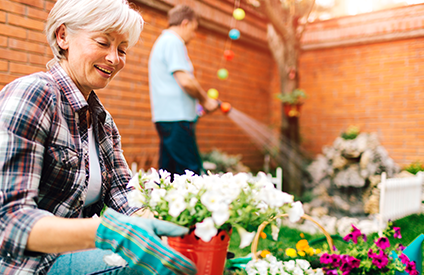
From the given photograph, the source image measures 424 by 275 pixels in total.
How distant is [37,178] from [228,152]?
461cm

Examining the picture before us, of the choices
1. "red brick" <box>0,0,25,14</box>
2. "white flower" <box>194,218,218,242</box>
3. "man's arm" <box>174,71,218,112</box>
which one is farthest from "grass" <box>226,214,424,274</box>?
"red brick" <box>0,0,25,14</box>

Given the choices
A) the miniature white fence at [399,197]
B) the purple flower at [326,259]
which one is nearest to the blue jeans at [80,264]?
the purple flower at [326,259]

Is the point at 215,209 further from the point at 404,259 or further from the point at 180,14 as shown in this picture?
the point at 180,14

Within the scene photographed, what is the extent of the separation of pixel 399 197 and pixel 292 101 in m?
1.77

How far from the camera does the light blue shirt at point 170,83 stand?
9.41 feet

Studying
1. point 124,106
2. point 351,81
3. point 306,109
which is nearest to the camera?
point 124,106

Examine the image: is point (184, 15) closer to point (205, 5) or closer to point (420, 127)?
point (205, 5)

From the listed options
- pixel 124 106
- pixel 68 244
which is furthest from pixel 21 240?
pixel 124 106

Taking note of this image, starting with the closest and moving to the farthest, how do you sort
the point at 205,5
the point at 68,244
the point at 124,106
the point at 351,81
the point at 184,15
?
the point at 68,244, the point at 184,15, the point at 124,106, the point at 205,5, the point at 351,81

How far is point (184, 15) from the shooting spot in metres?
2.94

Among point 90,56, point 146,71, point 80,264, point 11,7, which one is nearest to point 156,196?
point 80,264

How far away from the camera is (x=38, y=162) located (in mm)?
962

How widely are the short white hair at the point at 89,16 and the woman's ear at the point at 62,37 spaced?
Answer: 0.01m

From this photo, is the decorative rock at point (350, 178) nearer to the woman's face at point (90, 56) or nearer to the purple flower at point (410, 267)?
the purple flower at point (410, 267)
